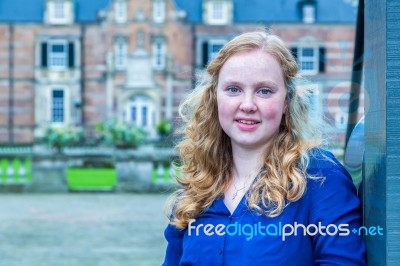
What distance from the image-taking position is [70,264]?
252 inches

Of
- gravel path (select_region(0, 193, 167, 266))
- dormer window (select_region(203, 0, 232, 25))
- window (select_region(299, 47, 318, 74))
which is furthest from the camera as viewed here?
window (select_region(299, 47, 318, 74))

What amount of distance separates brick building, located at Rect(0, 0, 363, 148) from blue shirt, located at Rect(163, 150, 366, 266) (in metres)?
26.8

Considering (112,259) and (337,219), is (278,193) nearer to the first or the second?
(337,219)

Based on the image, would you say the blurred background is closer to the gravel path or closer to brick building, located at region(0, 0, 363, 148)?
brick building, located at region(0, 0, 363, 148)

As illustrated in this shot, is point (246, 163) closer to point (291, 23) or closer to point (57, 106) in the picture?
point (291, 23)

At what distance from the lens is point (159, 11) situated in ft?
92.9

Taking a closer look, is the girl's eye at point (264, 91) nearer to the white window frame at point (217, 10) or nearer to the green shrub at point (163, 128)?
the green shrub at point (163, 128)

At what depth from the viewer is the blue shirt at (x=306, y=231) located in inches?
49.6

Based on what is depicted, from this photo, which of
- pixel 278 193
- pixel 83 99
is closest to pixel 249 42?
pixel 278 193

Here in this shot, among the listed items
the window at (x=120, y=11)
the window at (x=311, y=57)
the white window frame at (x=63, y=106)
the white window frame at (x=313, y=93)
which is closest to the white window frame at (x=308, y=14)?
the window at (x=311, y=57)

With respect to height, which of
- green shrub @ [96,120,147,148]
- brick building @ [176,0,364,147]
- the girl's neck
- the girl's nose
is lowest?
green shrub @ [96,120,147,148]

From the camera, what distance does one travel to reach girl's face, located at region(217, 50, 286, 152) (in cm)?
135

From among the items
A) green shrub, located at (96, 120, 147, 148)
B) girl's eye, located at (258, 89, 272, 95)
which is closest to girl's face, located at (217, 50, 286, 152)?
girl's eye, located at (258, 89, 272, 95)

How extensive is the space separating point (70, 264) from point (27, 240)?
1852 millimetres
